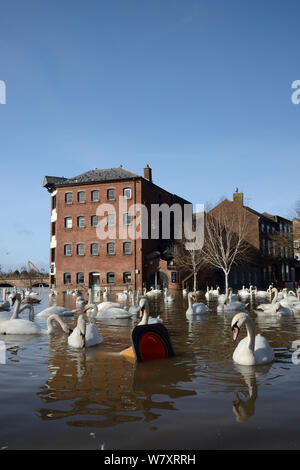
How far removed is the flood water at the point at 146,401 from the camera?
13.4 feet

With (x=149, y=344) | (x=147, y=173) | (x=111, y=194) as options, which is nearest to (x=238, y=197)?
(x=147, y=173)

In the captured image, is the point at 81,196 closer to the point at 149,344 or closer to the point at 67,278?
the point at 67,278

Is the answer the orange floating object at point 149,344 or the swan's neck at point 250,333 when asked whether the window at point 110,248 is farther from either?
the swan's neck at point 250,333

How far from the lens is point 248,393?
559 centimetres

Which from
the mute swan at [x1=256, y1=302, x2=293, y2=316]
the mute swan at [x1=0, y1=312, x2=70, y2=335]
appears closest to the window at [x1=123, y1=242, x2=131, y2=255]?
the mute swan at [x1=256, y1=302, x2=293, y2=316]

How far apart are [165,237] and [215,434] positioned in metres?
49.6

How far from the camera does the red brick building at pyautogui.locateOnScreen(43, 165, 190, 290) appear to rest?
45750 millimetres

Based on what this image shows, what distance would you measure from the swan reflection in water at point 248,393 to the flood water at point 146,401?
0.04 ft

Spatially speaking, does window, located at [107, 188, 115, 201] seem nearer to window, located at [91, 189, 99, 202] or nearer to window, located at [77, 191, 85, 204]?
window, located at [91, 189, 99, 202]

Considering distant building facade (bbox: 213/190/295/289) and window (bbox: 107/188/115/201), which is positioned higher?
window (bbox: 107/188/115/201)

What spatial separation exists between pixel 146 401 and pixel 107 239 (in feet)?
139

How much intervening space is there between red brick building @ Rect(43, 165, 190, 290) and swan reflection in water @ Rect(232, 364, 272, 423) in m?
37.8

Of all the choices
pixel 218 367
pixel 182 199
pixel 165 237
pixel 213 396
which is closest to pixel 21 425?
pixel 213 396
